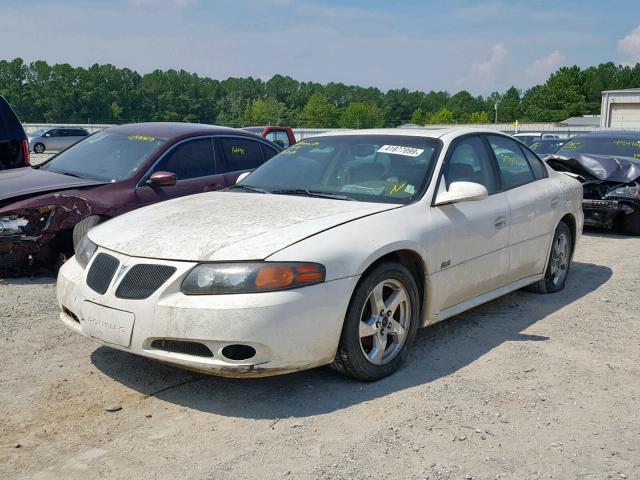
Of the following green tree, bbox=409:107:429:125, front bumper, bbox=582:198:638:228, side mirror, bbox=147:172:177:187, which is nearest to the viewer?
side mirror, bbox=147:172:177:187

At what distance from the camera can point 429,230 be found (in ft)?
→ 14.4

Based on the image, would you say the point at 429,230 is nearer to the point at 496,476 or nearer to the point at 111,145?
the point at 496,476

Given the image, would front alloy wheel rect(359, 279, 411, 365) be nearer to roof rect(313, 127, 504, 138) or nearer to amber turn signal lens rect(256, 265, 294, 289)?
amber turn signal lens rect(256, 265, 294, 289)

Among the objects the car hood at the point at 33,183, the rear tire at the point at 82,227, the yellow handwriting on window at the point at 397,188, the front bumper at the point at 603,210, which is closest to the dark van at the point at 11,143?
the car hood at the point at 33,183

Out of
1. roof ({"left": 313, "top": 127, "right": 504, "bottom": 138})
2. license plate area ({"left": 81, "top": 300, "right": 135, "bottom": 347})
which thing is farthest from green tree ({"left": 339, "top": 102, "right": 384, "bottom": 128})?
license plate area ({"left": 81, "top": 300, "right": 135, "bottom": 347})

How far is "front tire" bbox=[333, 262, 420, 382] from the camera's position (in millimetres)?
3854

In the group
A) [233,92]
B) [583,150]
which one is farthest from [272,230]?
[233,92]

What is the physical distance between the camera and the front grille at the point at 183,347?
141 inches

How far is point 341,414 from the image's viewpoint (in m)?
3.64

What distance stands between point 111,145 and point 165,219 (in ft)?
11.2

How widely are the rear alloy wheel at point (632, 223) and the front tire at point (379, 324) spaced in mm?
6611

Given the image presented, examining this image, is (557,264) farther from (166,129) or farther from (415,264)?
(166,129)

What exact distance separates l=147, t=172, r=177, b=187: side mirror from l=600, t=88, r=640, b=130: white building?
53883 millimetres

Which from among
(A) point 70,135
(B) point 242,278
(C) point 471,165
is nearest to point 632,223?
(C) point 471,165
